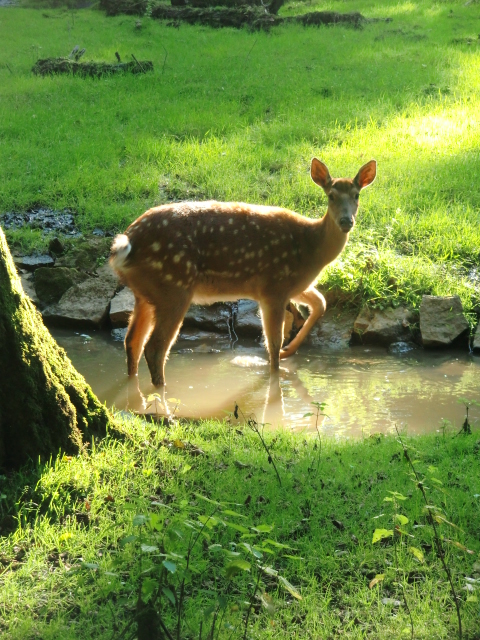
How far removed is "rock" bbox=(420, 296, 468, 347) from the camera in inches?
303

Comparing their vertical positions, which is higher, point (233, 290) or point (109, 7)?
point (109, 7)

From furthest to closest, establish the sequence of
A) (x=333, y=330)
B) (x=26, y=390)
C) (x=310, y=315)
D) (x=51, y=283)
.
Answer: (x=51, y=283)
(x=333, y=330)
(x=310, y=315)
(x=26, y=390)

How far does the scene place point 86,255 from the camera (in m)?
8.77

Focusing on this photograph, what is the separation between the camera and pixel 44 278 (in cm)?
835

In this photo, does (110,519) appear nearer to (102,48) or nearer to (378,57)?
(378,57)

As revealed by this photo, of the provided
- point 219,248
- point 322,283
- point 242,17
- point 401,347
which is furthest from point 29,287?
point 242,17

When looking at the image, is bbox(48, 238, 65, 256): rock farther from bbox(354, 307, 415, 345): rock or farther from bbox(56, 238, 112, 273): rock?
bbox(354, 307, 415, 345): rock

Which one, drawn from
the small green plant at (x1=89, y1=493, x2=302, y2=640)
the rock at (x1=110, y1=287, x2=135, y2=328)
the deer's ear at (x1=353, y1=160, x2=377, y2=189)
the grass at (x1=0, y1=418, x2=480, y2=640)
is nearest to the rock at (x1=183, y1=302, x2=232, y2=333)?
the rock at (x1=110, y1=287, x2=135, y2=328)

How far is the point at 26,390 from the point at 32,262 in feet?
15.9

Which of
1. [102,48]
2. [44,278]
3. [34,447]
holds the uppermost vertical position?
[102,48]

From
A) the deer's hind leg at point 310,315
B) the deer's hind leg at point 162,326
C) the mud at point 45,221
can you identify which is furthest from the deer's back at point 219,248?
the mud at point 45,221

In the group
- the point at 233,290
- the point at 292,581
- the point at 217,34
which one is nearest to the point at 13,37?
the point at 217,34

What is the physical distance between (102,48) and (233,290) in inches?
461

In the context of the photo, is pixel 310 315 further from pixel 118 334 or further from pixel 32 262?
pixel 32 262
